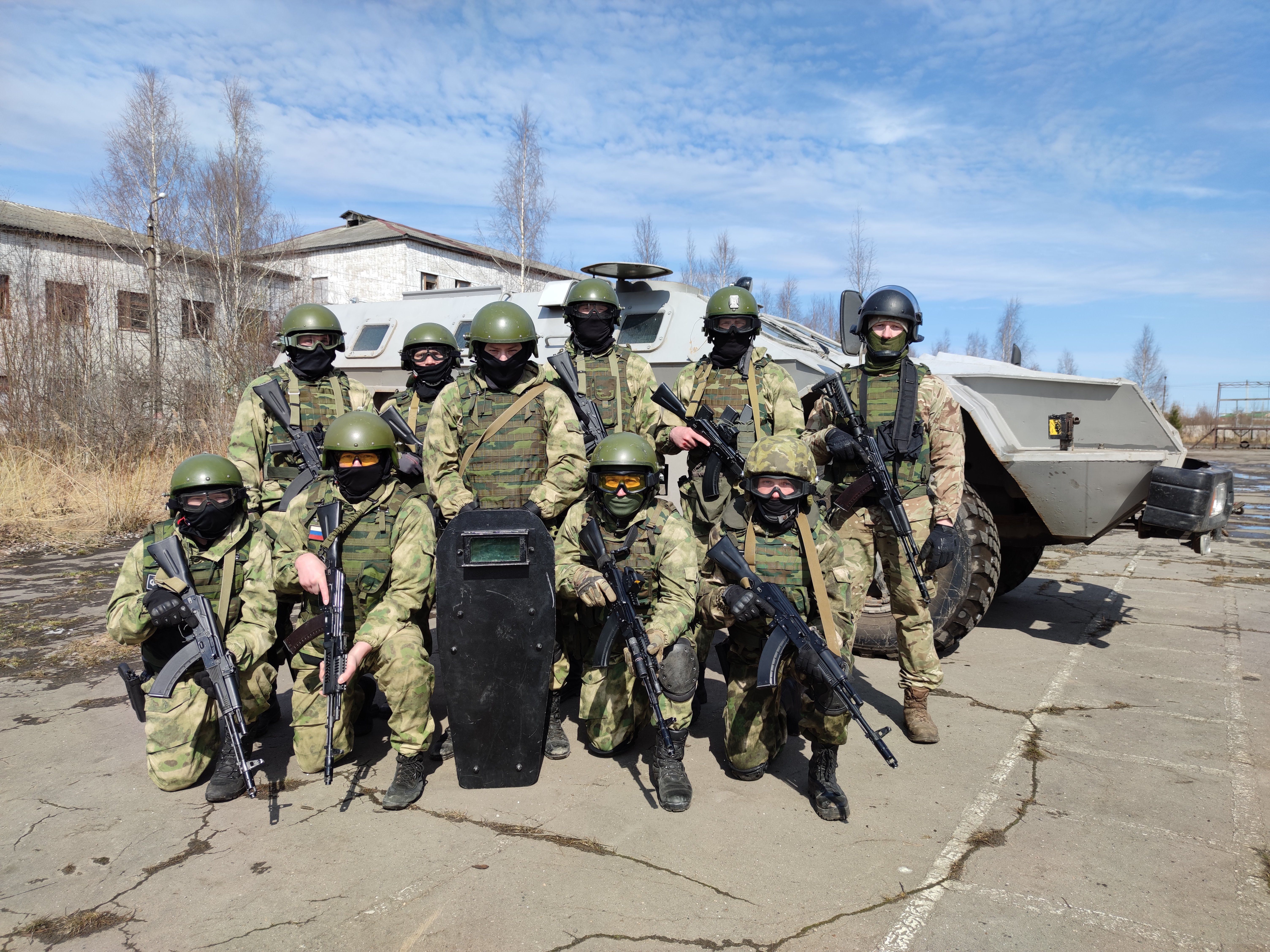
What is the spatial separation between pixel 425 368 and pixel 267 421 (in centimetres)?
107

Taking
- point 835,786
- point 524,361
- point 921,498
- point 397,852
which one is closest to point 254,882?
point 397,852

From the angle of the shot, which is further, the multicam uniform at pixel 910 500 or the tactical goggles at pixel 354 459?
the multicam uniform at pixel 910 500

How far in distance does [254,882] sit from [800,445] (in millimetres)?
2500

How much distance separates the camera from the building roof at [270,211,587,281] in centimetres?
2822

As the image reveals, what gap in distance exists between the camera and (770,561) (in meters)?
3.41

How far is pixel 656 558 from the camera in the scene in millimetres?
3502

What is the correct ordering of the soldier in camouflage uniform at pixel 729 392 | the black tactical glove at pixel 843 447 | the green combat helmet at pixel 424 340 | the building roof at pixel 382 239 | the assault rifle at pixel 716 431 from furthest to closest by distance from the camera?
the building roof at pixel 382 239
the green combat helmet at pixel 424 340
the soldier in camouflage uniform at pixel 729 392
the assault rifle at pixel 716 431
the black tactical glove at pixel 843 447

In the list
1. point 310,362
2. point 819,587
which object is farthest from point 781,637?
point 310,362

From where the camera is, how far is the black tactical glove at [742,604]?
3.21m

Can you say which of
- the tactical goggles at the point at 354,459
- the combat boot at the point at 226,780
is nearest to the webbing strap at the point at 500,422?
the tactical goggles at the point at 354,459

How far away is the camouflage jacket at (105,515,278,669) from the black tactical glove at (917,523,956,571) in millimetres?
2945

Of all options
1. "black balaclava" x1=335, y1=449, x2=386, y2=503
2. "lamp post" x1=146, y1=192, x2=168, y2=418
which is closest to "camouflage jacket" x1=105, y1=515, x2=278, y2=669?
"black balaclava" x1=335, y1=449, x2=386, y2=503

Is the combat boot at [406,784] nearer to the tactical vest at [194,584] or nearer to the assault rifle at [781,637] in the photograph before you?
the tactical vest at [194,584]

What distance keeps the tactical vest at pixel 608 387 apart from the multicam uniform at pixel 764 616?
1.18m
